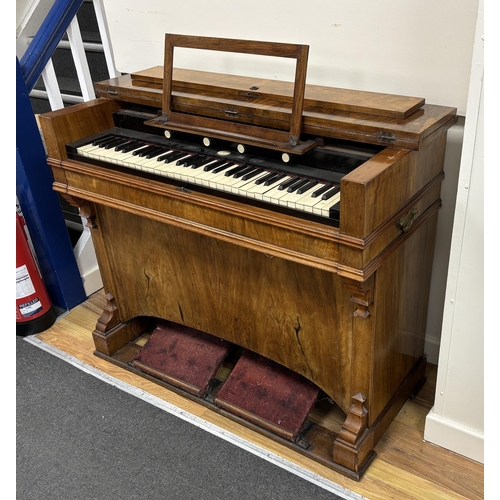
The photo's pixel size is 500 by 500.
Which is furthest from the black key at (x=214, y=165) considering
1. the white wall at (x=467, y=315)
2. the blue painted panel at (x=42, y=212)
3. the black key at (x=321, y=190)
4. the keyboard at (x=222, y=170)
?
the blue painted panel at (x=42, y=212)

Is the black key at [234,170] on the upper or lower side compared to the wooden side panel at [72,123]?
lower

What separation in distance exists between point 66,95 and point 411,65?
1639 mm

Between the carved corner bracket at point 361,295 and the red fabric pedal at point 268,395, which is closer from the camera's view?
the carved corner bracket at point 361,295

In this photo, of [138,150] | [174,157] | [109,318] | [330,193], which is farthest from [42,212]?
[330,193]

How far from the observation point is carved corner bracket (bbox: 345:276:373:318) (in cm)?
140

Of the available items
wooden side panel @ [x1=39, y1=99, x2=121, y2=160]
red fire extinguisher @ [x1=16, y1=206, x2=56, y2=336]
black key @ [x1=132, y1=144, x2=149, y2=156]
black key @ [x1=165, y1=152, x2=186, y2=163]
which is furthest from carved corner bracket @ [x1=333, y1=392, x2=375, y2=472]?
red fire extinguisher @ [x1=16, y1=206, x2=56, y2=336]

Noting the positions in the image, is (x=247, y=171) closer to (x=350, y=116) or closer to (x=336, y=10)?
(x=350, y=116)

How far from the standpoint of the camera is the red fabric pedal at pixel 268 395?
179cm

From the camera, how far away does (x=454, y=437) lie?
66.9 inches

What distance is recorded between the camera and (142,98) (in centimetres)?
186

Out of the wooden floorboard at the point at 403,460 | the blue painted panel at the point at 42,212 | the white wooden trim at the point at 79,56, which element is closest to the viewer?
the wooden floorboard at the point at 403,460

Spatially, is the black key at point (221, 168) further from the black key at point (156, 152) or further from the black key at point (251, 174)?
the black key at point (156, 152)

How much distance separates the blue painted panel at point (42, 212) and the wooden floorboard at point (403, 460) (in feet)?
1.79

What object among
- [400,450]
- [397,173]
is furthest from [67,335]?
[397,173]
